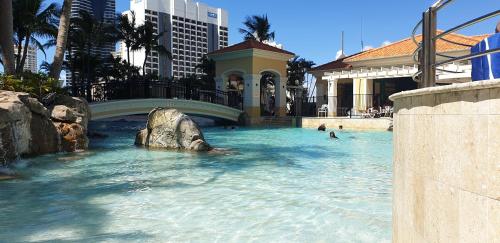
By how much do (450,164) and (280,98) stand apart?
96.3 feet

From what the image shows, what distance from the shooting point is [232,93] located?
99.8 ft

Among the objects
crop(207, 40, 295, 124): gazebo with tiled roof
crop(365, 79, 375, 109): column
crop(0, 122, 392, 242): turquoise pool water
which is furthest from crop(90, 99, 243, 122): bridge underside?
crop(0, 122, 392, 242): turquoise pool water

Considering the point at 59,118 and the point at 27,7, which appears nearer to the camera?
the point at 59,118

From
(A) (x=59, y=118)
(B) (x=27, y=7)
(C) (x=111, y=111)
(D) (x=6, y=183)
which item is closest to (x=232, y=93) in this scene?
(C) (x=111, y=111)

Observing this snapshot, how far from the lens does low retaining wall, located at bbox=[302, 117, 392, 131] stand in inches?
915

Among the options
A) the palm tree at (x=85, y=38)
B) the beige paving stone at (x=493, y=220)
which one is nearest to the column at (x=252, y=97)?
the palm tree at (x=85, y=38)

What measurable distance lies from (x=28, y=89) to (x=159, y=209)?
9.04 m

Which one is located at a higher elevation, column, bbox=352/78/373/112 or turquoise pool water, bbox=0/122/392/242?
column, bbox=352/78/373/112

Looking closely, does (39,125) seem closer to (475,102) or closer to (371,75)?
(475,102)

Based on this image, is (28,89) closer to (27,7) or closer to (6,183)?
(6,183)

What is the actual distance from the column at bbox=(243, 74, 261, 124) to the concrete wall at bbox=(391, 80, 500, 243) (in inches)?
1039

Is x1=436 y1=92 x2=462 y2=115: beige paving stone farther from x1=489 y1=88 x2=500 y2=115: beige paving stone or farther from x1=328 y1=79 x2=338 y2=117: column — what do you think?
x1=328 y1=79 x2=338 y2=117: column

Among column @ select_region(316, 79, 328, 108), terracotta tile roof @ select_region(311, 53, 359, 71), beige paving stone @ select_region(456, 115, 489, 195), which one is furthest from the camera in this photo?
column @ select_region(316, 79, 328, 108)

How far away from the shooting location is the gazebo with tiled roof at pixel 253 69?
96.6 feet
